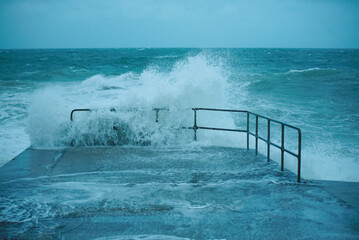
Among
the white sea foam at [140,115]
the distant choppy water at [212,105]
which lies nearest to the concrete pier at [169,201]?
the white sea foam at [140,115]

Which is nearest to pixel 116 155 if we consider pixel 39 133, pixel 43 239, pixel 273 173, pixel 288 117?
pixel 39 133

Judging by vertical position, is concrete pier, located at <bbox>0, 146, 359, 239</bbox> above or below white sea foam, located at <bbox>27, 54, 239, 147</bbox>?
below

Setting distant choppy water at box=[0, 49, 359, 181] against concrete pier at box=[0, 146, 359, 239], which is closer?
concrete pier at box=[0, 146, 359, 239]

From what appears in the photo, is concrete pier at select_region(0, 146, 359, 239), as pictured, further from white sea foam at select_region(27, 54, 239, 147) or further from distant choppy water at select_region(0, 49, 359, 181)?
distant choppy water at select_region(0, 49, 359, 181)

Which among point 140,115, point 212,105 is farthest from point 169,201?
point 212,105

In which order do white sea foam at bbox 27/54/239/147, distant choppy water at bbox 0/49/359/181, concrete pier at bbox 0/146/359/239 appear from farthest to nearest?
distant choppy water at bbox 0/49/359/181 → white sea foam at bbox 27/54/239/147 → concrete pier at bbox 0/146/359/239

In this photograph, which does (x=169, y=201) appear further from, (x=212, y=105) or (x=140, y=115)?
(x=212, y=105)

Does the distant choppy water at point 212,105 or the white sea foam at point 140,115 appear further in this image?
the distant choppy water at point 212,105

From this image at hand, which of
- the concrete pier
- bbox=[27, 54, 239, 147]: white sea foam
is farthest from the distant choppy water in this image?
the concrete pier

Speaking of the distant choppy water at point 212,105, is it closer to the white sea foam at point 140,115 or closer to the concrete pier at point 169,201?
the white sea foam at point 140,115

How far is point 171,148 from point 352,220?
4.39 m

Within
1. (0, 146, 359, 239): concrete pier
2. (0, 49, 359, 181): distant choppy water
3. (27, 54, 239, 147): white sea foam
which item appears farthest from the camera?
(0, 49, 359, 181): distant choppy water

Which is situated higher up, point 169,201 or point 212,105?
point 212,105

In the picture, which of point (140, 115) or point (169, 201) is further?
point (140, 115)
